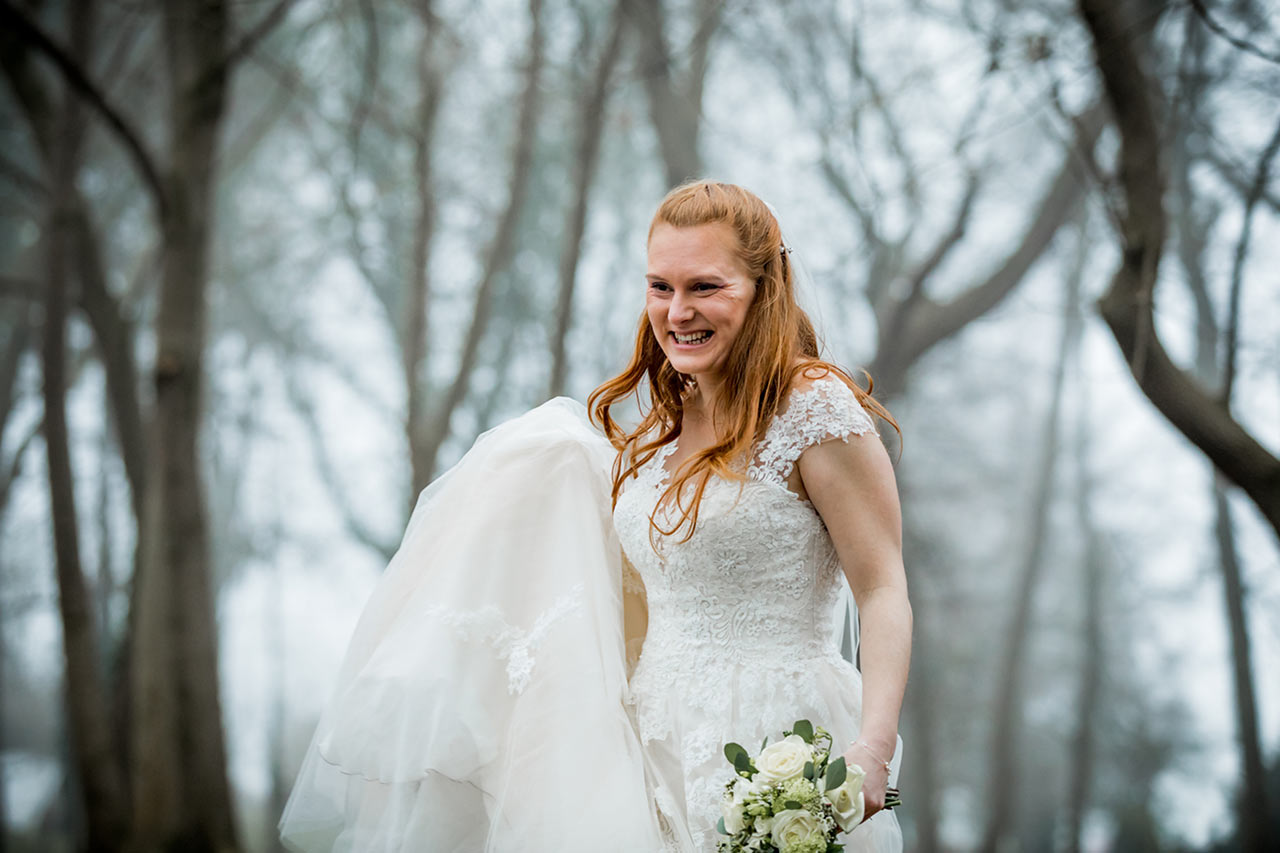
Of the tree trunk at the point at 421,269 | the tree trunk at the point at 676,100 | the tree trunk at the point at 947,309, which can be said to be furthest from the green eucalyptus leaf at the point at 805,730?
the tree trunk at the point at 947,309

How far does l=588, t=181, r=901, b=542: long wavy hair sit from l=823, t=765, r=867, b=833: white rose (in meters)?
0.62

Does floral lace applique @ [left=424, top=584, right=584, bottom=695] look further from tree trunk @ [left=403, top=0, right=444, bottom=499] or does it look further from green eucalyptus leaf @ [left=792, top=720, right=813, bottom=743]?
tree trunk @ [left=403, top=0, right=444, bottom=499]

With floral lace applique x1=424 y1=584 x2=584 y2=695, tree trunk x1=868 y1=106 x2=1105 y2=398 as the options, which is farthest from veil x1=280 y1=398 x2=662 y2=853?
tree trunk x1=868 y1=106 x2=1105 y2=398

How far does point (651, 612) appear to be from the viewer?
8.54ft

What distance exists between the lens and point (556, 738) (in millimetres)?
2318

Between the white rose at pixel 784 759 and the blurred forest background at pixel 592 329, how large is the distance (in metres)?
1.08

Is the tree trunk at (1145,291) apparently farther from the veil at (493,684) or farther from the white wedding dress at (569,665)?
the veil at (493,684)

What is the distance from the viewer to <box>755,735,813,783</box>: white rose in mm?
1999

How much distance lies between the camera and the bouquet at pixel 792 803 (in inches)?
76.5

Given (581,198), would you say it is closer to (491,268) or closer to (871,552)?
(491,268)

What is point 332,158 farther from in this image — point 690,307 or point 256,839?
point 690,307

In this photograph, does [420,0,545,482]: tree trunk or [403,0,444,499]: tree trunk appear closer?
[403,0,444,499]: tree trunk

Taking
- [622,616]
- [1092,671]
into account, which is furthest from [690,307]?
[1092,671]

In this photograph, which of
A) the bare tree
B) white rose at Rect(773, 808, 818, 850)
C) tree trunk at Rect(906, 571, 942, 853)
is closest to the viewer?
white rose at Rect(773, 808, 818, 850)
